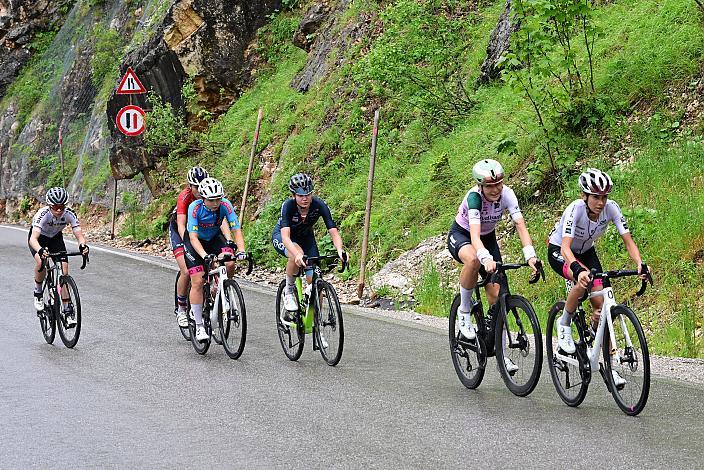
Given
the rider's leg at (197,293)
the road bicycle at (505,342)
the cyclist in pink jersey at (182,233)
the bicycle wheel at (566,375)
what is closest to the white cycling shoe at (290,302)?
the rider's leg at (197,293)

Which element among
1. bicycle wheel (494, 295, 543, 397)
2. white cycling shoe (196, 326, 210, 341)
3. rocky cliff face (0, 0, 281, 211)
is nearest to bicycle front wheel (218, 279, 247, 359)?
white cycling shoe (196, 326, 210, 341)

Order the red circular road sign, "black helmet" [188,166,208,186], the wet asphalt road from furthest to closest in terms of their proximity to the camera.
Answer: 1. the red circular road sign
2. "black helmet" [188,166,208,186]
3. the wet asphalt road

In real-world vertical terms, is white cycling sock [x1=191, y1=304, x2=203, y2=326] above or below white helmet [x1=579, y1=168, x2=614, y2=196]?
below

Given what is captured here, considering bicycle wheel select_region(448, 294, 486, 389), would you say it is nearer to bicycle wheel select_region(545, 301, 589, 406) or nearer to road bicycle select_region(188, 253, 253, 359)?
bicycle wheel select_region(545, 301, 589, 406)

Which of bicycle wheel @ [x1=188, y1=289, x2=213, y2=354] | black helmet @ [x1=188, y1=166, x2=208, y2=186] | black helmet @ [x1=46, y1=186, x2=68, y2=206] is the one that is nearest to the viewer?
bicycle wheel @ [x1=188, y1=289, x2=213, y2=354]

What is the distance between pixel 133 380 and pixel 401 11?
1323cm

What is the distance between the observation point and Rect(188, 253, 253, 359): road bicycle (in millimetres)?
10562

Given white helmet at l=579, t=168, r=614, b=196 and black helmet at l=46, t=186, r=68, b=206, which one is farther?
black helmet at l=46, t=186, r=68, b=206

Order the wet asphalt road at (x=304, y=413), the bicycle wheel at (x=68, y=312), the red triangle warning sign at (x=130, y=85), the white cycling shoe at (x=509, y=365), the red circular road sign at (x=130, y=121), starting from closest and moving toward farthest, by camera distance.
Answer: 1. the wet asphalt road at (x=304, y=413)
2. the white cycling shoe at (x=509, y=365)
3. the bicycle wheel at (x=68, y=312)
4. the red triangle warning sign at (x=130, y=85)
5. the red circular road sign at (x=130, y=121)

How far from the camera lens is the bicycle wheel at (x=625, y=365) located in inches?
292

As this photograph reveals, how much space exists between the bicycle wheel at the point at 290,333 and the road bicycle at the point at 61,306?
2.59 metres

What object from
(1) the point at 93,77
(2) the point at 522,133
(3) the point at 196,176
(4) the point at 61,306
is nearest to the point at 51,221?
(4) the point at 61,306

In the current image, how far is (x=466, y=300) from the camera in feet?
29.1

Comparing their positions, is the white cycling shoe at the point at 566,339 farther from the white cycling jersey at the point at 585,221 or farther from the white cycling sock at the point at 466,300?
the white cycling sock at the point at 466,300
